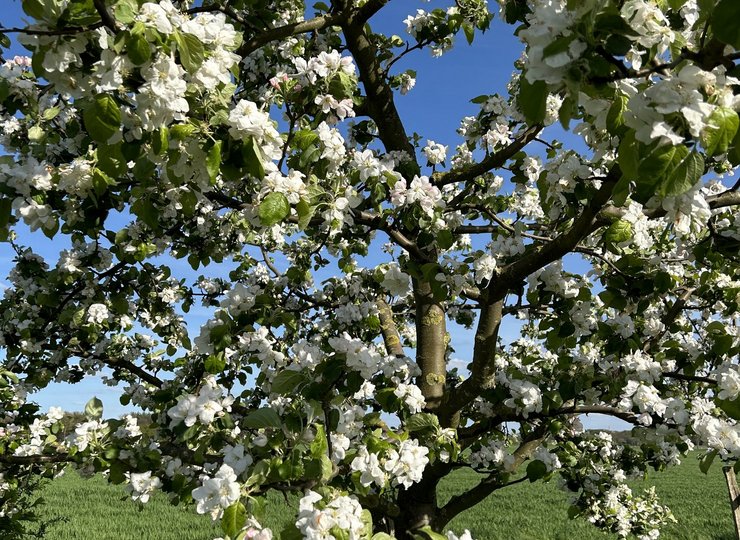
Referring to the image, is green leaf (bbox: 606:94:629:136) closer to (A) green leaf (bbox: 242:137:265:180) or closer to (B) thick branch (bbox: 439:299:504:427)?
(A) green leaf (bbox: 242:137:265:180)

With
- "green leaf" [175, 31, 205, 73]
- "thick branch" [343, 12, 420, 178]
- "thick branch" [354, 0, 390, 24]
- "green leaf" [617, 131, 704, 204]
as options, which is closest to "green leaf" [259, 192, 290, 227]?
"green leaf" [175, 31, 205, 73]

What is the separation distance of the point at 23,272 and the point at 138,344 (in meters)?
1.92

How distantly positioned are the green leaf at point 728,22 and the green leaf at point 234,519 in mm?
2355

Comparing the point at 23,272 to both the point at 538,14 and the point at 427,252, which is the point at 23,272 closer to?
the point at 427,252

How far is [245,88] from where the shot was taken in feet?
16.0

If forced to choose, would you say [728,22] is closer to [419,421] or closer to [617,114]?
[617,114]

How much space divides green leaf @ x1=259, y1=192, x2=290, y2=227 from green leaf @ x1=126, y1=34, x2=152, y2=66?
30.6 inches

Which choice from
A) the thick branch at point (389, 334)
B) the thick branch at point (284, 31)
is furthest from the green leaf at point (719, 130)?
the thick branch at point (389, 334)

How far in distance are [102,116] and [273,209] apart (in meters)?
0.76

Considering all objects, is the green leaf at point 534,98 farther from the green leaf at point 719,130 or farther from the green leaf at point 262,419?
the green leaf at point 262,419

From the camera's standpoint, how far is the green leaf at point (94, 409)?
382cm

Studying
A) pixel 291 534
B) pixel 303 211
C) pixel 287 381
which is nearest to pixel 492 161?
pixel 303 211

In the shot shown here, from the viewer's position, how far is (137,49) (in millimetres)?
1606

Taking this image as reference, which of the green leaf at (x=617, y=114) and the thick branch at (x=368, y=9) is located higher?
the thick branch at (x=368, y=9)
